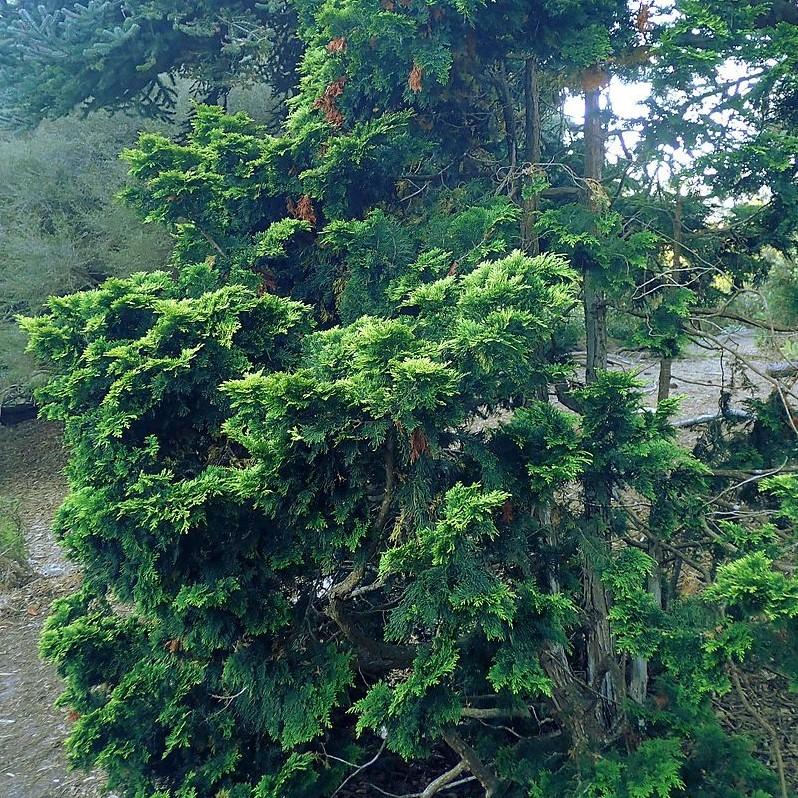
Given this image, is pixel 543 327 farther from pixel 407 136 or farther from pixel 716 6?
pixel 716 6

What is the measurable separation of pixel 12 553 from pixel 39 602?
30.7 inches

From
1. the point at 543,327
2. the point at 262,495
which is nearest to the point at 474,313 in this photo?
the point at 543,327

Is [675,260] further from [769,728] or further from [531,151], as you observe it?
[769,728]

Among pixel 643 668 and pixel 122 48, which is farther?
pixel 122 48

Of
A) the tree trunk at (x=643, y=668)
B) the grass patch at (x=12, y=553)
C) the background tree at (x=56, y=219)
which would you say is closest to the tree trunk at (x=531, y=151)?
the tree trunk at (x=643, y=668)

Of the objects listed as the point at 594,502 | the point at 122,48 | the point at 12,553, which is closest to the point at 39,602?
the point at 12,553

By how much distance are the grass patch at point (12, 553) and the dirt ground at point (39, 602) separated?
0.50ft

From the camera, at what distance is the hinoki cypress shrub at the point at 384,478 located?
271cm

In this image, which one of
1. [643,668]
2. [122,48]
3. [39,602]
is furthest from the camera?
[39,602]

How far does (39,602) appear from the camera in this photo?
7.98m

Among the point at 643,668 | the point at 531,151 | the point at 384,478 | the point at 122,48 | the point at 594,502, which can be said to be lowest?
the point at 643,668

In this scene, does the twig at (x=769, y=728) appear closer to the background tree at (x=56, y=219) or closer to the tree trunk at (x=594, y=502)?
the tree trunk at (x=594, y=502)

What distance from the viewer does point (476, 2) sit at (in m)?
3.45

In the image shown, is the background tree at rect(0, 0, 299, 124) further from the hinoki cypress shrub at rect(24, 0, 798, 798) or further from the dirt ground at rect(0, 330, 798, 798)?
the dirt ground at rect(0, 330, 798, 798)
